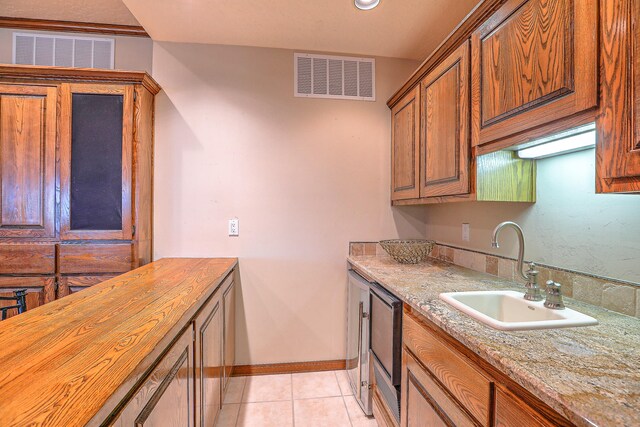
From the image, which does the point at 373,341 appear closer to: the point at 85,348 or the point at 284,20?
the point at 85,348

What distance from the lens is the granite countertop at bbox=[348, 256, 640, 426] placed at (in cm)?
54

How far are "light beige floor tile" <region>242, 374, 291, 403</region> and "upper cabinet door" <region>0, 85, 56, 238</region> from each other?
5.50 feet

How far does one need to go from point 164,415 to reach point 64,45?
109 inches

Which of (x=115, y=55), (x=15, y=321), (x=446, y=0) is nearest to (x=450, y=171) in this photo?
(x=446, y=0)

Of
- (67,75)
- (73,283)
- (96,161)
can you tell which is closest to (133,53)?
(67,75)

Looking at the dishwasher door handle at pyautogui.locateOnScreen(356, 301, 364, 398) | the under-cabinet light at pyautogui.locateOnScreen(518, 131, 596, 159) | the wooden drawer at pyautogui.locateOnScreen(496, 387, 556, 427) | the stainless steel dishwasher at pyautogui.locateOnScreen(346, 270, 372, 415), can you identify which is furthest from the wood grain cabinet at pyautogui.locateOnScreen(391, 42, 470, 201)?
the wooden drawer at pyautogui.locateOnScreen(496, 387, 556, 427)

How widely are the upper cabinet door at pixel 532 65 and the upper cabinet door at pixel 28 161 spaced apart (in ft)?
8.25

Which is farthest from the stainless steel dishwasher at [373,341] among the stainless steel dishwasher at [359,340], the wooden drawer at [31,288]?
the wooden drawer at [31,288]

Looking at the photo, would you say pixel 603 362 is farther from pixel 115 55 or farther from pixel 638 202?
pixel 115 55

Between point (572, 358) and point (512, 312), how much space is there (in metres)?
0.53

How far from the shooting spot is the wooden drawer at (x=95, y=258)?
1883mm

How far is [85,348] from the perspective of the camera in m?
0.75

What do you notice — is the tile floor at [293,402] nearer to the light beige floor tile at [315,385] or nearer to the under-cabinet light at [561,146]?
the light beige floor tile at [315,385]

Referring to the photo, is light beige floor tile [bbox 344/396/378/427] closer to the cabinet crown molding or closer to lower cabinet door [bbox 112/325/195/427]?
lower cabinet door [bbox 112/325/195/427]
